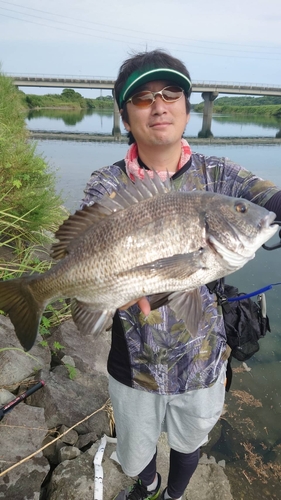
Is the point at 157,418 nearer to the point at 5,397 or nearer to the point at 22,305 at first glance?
the point at 22,305

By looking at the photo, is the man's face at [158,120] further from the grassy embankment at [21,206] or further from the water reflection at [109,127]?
the water reflection at [109,127]

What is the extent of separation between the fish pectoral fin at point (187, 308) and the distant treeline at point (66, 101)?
65.7 m

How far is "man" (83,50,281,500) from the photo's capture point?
6.78 feet

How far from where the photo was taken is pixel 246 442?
3.68 m

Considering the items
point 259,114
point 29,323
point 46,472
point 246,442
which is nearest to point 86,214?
point 29,323

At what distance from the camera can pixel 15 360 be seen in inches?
130

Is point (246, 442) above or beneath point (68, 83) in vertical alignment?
beneath

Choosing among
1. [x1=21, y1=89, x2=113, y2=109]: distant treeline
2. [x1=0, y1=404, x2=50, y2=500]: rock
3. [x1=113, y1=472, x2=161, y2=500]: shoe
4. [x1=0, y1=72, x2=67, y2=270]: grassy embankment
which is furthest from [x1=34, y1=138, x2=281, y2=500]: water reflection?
[x1=21, y1=89, x2=113, y2=109]: distant treeline

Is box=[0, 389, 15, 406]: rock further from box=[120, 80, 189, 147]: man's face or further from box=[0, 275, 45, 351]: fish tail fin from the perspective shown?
box=[120, 80, 189, 147]: man's face

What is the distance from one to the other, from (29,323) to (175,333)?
2.88 ft

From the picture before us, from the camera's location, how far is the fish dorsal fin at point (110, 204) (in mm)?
1858

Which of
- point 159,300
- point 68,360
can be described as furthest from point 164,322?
point 68,360

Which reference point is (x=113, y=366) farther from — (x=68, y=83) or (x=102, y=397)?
(x=68, y=83)

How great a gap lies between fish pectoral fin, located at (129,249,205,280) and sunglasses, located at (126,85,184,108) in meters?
1.04
